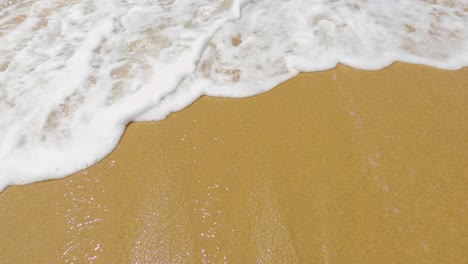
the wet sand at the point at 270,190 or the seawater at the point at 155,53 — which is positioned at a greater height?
the seawater at the point at 155,53

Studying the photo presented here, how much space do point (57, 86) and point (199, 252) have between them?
2.07 m

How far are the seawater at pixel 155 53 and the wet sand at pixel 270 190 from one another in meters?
0.24

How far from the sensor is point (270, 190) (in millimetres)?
2080

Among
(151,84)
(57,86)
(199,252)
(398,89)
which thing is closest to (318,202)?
(199,252)

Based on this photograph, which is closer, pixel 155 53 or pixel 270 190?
pixel 270 190

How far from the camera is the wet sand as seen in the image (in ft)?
6.01

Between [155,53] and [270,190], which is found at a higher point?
[155,53]

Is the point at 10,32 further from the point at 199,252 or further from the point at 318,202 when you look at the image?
the point at 318,202

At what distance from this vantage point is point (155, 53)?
3283mm

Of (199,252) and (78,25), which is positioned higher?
(78,25)

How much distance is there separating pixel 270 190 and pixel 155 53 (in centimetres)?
198

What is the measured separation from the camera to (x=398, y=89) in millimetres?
2773

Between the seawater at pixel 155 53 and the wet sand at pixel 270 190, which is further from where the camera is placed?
the seawater at pixel 155 53

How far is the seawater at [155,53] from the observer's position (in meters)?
2.55
